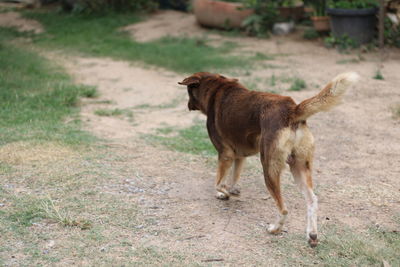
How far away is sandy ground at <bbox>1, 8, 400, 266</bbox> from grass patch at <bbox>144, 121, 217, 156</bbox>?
20 cm

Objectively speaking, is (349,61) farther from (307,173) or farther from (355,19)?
(307,173)

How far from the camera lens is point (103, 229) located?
4.82 metres

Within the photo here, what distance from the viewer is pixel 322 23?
1316cm

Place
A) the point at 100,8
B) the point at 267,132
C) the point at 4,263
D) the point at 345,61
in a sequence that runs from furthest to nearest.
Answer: the point at 100,8 → the point at 345,61 → the point at 267,132 → the point at 4,263

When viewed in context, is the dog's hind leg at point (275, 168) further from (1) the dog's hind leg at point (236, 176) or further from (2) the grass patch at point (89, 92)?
(2) the grass patch at point (89, 92)

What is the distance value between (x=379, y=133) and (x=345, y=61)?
417 centimetres

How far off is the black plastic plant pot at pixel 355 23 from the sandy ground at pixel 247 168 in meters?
1.26

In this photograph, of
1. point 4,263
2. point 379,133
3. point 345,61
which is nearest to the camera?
point 4,263

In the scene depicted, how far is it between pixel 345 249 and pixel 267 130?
1131 millimetres

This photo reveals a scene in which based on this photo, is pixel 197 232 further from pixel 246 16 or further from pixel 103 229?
pixel 246 16

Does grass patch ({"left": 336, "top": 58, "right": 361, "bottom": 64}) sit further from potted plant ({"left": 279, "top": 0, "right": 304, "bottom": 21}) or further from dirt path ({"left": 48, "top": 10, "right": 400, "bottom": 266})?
potted plant ({"left": 279, "top": 0, "right": 304, "bottom": 21})

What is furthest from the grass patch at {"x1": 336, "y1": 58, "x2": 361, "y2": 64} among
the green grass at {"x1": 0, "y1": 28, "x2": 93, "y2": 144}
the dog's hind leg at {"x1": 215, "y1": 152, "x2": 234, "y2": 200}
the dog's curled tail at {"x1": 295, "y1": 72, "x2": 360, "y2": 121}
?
the dog's curled tail at {"x1": 295, "y1": 72, "x2": 360, "y2": 121}

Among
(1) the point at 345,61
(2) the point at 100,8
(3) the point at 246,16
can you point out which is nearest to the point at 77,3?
(2) the point at 100,8

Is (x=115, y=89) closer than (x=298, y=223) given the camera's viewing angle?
No
